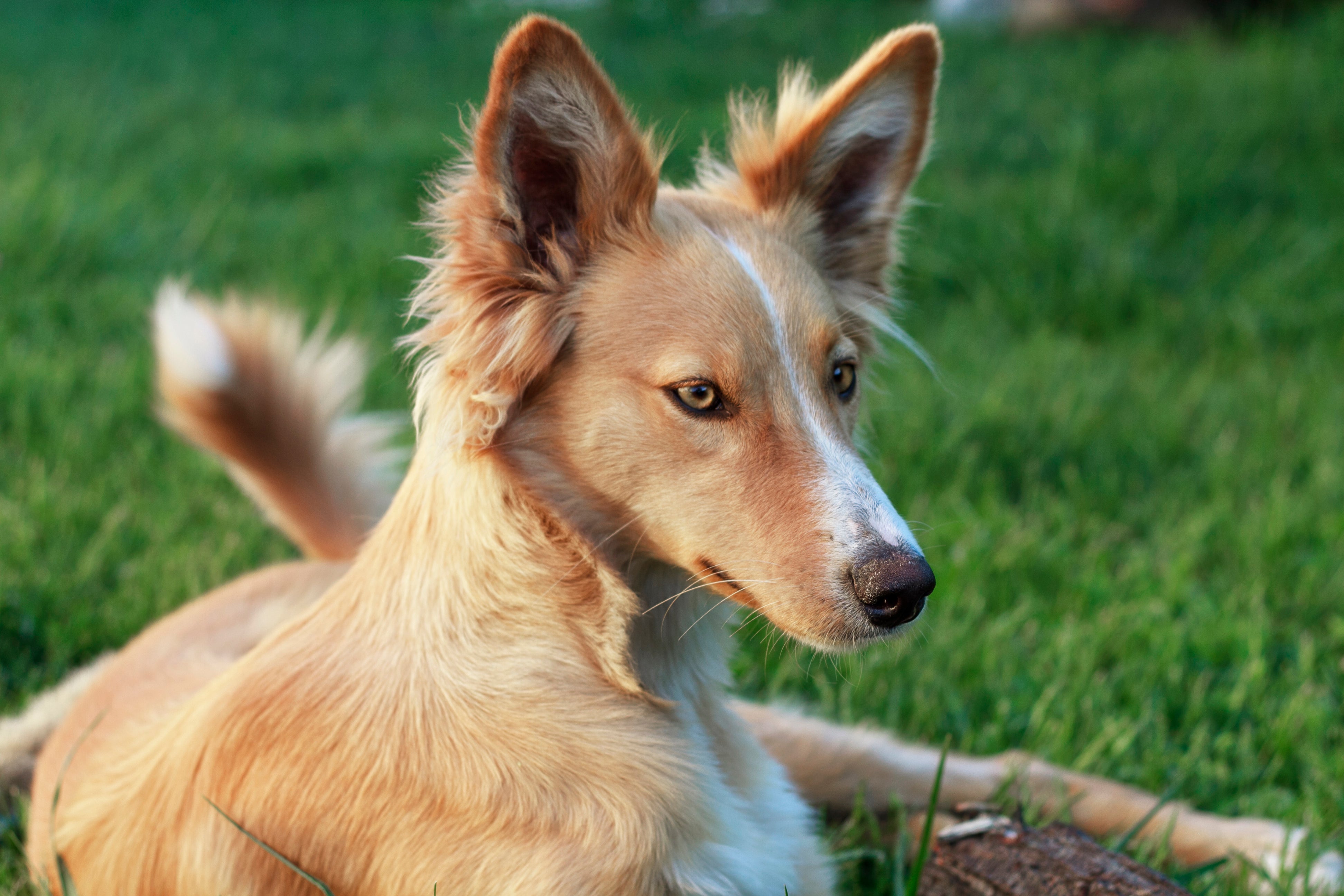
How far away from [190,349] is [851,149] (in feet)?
6.24

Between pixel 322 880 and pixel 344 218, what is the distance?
17.4 feet

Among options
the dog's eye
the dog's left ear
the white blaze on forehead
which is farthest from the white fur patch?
the dog's eye

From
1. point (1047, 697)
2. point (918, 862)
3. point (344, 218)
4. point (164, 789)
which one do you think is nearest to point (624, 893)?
point (918, 862)

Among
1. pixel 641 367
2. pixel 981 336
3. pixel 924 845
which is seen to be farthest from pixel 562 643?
pixel 981 336

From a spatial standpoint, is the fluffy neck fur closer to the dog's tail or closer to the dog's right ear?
the dog's right ear

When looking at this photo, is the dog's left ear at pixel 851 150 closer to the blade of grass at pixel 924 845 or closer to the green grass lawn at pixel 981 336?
the green grass lawn at pixel 981 336

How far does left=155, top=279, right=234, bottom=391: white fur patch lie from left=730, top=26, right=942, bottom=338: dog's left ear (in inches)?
62.4

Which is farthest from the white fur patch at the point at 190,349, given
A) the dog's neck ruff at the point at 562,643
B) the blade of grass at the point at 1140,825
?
the blade of grass at the point at 1140,825

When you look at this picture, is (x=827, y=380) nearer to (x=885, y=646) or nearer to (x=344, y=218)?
(x=885, y=646)

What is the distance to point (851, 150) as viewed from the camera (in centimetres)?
257

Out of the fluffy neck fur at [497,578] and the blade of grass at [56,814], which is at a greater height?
the fluffy neck fur at [497,578]

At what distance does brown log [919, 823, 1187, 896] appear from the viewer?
82.7 inches

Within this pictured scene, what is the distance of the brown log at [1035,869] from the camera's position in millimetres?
2102

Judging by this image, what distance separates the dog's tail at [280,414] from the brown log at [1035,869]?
6.38 feet
